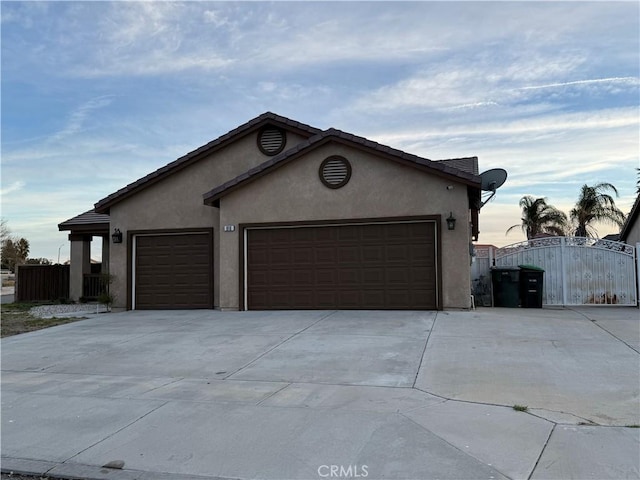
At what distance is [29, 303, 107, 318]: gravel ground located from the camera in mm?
15884

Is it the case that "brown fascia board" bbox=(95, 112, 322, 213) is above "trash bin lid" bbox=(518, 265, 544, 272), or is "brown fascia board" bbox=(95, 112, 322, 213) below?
above

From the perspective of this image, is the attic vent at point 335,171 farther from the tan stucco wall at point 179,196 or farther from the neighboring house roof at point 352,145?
the tan stucco wall at point 179,196

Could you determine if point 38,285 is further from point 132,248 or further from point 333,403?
point 333,403

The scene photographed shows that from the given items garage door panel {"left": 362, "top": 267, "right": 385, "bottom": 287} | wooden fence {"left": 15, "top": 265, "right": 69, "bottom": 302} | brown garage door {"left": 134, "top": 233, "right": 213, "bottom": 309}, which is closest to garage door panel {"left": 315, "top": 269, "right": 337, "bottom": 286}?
garage door panel {"left": 362, "top": 267, "right": 385, "bottom": 287}

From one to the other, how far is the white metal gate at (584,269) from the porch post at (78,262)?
52.7 feet

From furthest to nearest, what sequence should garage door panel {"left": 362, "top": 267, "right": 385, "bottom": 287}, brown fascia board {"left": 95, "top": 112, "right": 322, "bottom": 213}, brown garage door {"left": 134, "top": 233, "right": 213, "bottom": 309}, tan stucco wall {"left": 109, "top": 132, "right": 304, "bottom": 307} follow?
tan stucco wall {"left": 109, "top": 132, "right": 304, "bottom": 307} < brown fascia board {"left": 95, "top": 112, "right": 322, "bottom": 213} < brown garage door {"left": 134, "top": 233, "right": 213, "bottom": 309} < garage door panel {"left": 362, "top": 267, "right": 385, "bottom": 287}

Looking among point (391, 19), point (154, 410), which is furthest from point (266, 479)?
point (391, 19)

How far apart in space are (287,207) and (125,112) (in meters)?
7.43

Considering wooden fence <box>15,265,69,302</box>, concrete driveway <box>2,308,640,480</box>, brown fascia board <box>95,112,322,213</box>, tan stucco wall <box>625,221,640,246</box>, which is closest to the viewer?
concrete driveway <box>2,308,640,480</box>

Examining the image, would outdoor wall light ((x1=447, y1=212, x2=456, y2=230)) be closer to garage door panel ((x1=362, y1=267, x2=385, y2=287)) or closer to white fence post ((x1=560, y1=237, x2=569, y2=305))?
garage door panel ((x1=362, y1=267, x2=385, y2=287))

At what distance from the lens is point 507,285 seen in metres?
14.0

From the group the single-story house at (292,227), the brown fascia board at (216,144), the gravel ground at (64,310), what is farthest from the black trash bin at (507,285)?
the gravel ground at (64,310)

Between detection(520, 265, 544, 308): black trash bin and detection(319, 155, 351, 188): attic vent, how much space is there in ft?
18.1

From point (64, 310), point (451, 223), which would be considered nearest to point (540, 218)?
point (451, 223)
